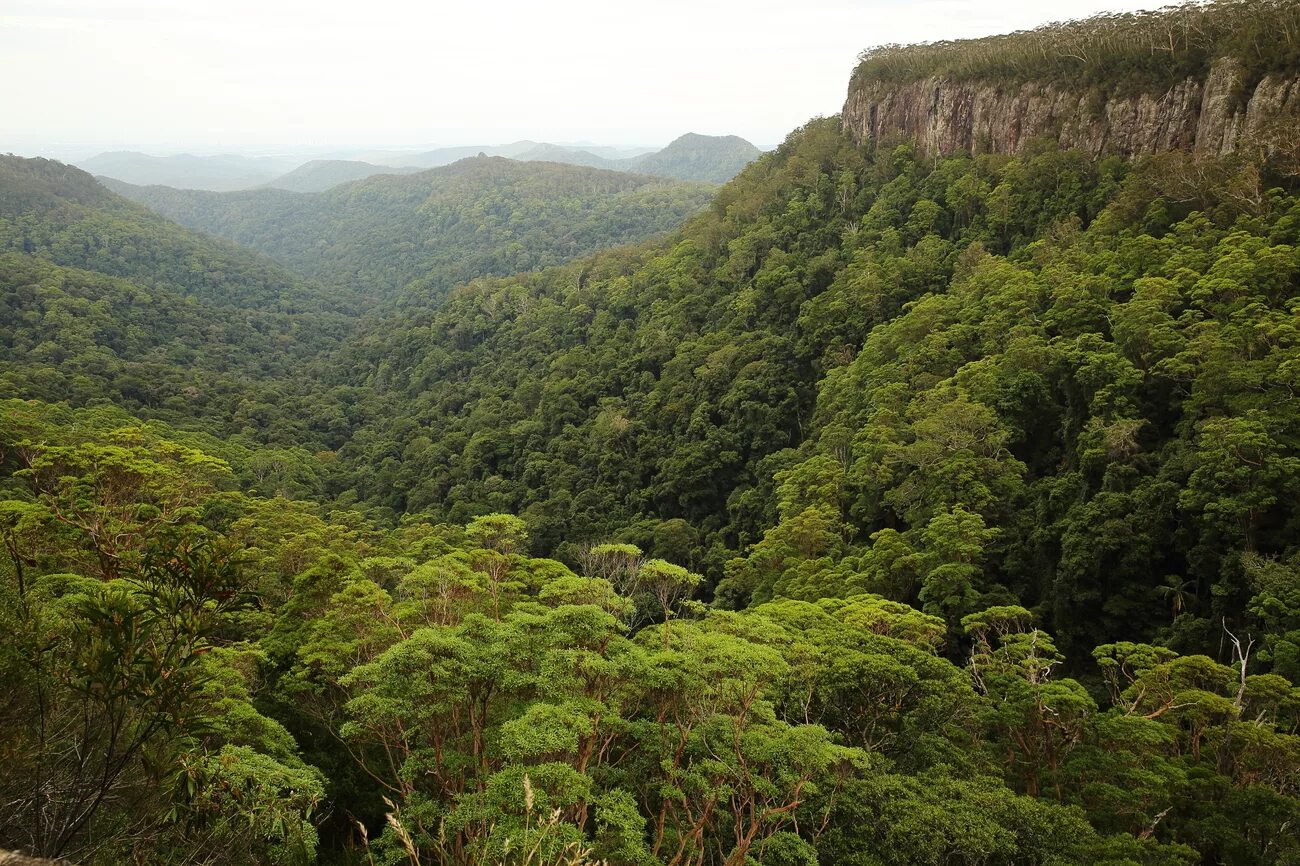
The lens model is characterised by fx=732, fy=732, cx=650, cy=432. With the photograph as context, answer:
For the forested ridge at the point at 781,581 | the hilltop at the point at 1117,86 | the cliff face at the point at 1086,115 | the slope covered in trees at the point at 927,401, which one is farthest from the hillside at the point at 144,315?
the hilltop at the point at 1117,86

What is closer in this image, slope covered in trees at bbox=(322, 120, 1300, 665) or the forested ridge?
the forested ridge

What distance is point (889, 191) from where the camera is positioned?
5669 centimetres

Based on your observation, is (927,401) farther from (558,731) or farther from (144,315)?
(144,315)

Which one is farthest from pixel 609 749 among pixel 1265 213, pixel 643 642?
pixel 1265 213

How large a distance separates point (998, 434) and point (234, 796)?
2587 centimetres

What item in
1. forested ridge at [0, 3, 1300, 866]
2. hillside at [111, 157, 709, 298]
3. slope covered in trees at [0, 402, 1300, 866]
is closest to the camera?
slope covered in trees at [0, 402, 1300, 866]

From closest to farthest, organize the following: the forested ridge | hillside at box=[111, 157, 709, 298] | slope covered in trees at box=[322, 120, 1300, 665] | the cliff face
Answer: the forested ridge
slope covered in trees at box=[322, 120, 1300, 665]
the cliff face
hillside at box=[111, 157, 709, 298]

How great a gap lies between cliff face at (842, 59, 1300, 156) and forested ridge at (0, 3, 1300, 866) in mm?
1672

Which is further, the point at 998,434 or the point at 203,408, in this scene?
the point at 203,408

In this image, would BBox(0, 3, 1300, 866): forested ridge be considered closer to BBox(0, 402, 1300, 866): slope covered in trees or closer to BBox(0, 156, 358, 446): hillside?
BBox(0, 402, 1300, 866): slope covered in trees

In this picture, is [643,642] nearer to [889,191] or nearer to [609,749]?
[609,749]

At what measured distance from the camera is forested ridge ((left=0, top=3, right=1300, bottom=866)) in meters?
8.63

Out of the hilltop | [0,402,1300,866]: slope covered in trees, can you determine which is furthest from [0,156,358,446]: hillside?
the hilltop

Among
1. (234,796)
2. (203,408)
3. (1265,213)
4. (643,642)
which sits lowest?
(203,408)
